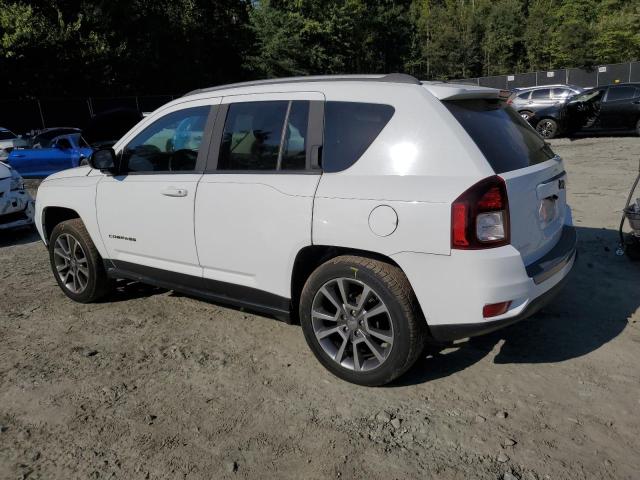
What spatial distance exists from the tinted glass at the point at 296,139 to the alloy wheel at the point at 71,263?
2320 mm

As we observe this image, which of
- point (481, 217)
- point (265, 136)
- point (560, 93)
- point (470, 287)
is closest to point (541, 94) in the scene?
point (560, 93)

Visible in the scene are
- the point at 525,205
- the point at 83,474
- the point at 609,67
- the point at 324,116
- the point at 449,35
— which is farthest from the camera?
the point at 449,35

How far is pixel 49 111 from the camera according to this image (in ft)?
84.6

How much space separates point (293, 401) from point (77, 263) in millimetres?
2694

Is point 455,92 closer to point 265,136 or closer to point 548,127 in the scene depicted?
point 265,136

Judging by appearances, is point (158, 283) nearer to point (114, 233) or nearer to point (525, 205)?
point (114, 233)

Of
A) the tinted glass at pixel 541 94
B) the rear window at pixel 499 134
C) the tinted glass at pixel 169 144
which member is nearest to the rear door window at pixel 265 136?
the tinted glass at pixel 169 144

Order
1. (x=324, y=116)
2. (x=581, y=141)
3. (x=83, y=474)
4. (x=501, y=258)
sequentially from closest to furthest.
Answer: (x=83, y=474) < (x=501, y=258) < (x=324, y=116) < (x=581, y=141)

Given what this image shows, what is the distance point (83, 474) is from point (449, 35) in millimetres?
60356

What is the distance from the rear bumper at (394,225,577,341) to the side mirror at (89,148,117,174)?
2562 mm

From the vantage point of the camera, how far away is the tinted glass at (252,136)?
11.7 ft

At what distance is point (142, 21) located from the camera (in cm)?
3288

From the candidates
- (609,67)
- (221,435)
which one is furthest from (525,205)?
(609,67)

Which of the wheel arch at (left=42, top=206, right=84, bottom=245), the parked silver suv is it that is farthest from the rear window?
the parked silver suv
